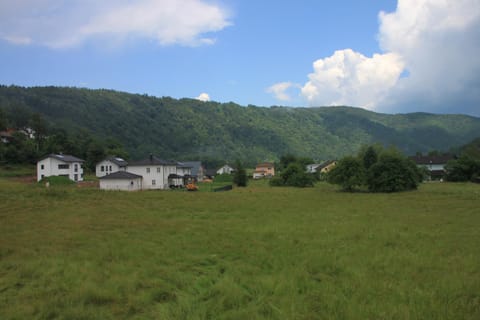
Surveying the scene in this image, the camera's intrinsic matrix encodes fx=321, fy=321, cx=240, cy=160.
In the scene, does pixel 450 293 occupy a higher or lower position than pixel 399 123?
lower

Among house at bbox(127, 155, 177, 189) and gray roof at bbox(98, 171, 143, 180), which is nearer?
gray roof at bbox(98, 171, 143, 180)

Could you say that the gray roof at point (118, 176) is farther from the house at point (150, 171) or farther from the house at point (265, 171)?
the house at point (265, 171)

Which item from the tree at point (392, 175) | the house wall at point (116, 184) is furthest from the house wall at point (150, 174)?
the tree at point (392, 175)

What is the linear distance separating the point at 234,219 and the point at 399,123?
642 ft

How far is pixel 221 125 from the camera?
152625mm

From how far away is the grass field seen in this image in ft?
17.9

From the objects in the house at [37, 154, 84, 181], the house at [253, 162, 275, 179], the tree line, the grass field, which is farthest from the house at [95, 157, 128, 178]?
the house at [253, 162, 275, 179]

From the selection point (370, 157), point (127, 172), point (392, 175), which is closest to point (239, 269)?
point (392, 175)

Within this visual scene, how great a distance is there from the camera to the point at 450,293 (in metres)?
6.09

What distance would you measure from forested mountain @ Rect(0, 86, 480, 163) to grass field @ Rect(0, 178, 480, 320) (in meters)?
82.9

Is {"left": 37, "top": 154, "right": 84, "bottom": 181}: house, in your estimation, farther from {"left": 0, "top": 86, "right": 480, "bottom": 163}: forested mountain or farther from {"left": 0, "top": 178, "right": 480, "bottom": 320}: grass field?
{"left": 0, "top": 86, "right": 480, "bottom": 163}: forested mountain

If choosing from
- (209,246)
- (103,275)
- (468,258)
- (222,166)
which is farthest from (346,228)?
(222,166)

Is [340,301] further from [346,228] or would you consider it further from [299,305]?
[346,228]

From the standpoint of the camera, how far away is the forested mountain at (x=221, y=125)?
113 meters
